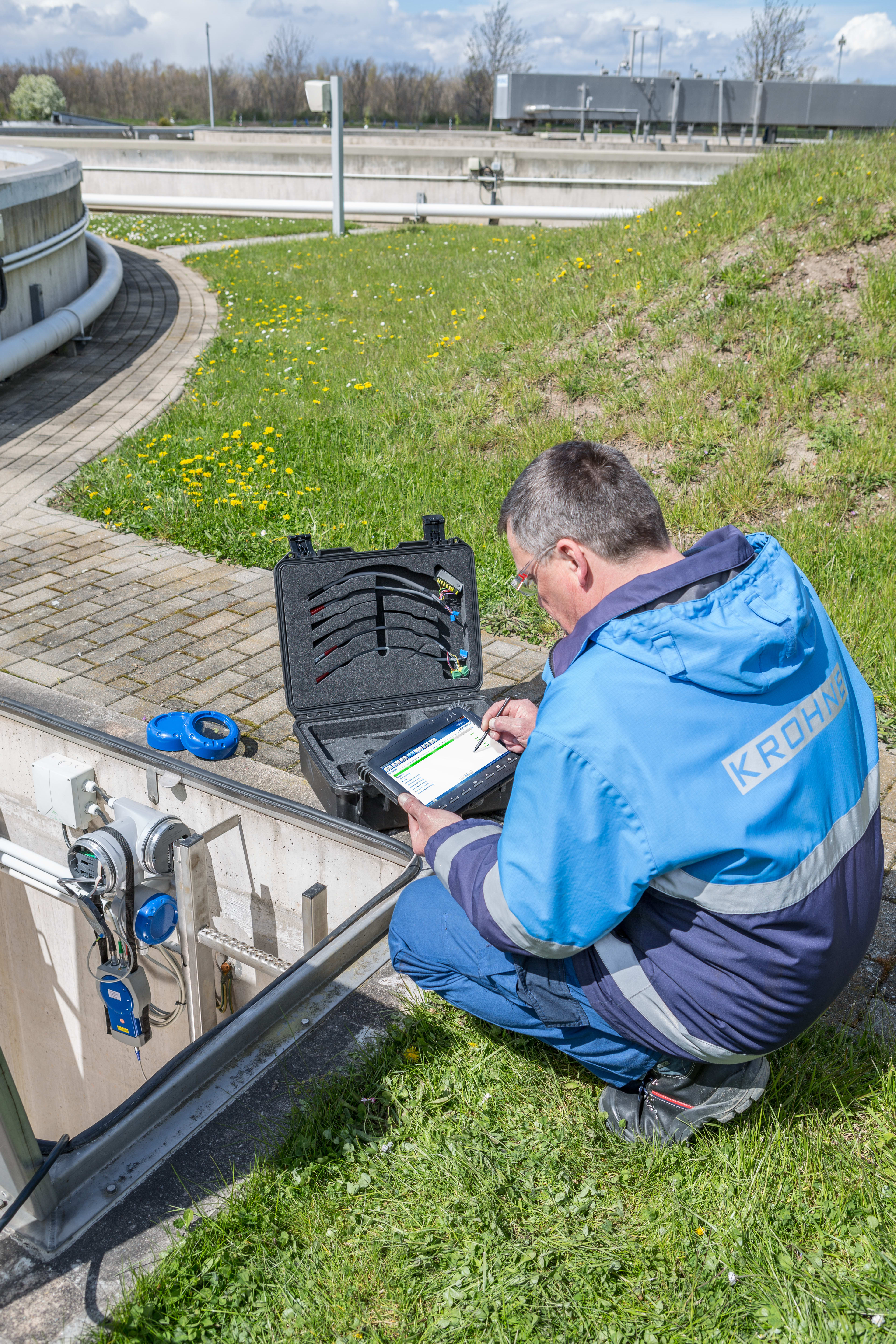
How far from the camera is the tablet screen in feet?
10.2

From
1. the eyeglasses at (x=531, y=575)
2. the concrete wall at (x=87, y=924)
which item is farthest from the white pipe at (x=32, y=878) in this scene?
the eyeglasses at (x=531, y=575)

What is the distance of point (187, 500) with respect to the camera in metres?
6.53

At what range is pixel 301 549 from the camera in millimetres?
3605

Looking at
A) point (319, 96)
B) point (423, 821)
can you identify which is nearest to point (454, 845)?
point (423, 821)

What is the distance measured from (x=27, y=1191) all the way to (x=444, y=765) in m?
1.66

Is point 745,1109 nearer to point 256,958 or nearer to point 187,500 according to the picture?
point 256,958

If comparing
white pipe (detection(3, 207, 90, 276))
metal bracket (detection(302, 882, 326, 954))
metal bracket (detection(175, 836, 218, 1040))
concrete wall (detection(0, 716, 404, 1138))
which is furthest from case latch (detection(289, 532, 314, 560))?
white pipe (detection(3, 207, 90, 276))

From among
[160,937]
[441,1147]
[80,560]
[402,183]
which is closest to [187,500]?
[80,560]

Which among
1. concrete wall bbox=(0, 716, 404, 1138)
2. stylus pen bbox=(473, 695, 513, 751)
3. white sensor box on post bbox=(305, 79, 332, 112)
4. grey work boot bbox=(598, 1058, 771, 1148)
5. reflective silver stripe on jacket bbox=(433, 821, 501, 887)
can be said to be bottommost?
concrete wall bbox=(0, 716, 404, 1138)

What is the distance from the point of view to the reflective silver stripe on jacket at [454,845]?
2240 millimetres

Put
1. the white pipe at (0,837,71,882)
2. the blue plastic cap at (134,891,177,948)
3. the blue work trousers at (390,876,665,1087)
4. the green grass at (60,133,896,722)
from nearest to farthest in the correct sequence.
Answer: the blue work trousers at (390,876,665,1087) → the blue plastic cap at (134,891,177,948) → the white pipe at (0,837,71,882) → the green grass at (60,133,896,722)

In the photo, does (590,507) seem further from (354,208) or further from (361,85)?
(361,85)

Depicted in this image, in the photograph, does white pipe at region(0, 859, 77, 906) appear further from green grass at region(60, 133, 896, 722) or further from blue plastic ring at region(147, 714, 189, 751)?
green grass at region(60, 133, 896, 722)

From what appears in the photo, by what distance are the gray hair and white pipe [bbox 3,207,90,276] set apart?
8.08m
